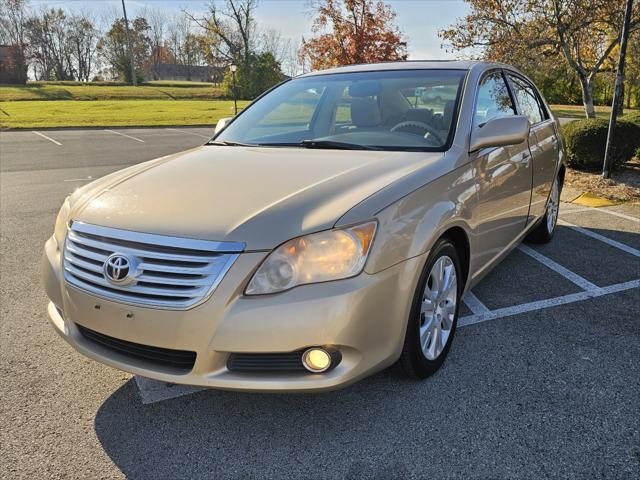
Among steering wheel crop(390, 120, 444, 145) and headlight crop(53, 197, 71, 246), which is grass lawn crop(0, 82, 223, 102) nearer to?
headlight crop(53, 197, 71, 246)

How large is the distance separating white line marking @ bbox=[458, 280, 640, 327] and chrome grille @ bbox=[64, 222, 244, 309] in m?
1.92

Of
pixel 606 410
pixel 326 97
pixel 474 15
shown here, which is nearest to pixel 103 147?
pixel 474 15

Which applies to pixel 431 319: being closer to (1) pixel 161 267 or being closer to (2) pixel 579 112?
(1) pixel 161 267

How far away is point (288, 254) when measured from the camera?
6.43ft

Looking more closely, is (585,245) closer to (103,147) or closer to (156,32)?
(103,147)

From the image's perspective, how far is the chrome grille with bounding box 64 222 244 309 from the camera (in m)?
1.93

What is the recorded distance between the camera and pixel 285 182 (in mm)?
2375

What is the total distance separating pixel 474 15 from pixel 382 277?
986cm

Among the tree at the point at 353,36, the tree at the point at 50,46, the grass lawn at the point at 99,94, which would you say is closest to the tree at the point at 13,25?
the tree at the point at 50,46

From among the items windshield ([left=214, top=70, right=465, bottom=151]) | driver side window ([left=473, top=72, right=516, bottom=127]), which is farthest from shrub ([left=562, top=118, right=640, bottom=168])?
windshield ([left=214, top=70, right=465, bottom=151])

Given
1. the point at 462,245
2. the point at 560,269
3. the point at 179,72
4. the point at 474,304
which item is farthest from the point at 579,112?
the point at 179,72

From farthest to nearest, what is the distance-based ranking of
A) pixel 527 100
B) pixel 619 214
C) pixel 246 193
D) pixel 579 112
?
pixel 579 112
pixel 619 214
pixel 527 100
pixel 246 193

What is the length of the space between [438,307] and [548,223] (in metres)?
2.73

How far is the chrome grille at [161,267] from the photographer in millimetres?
1929
